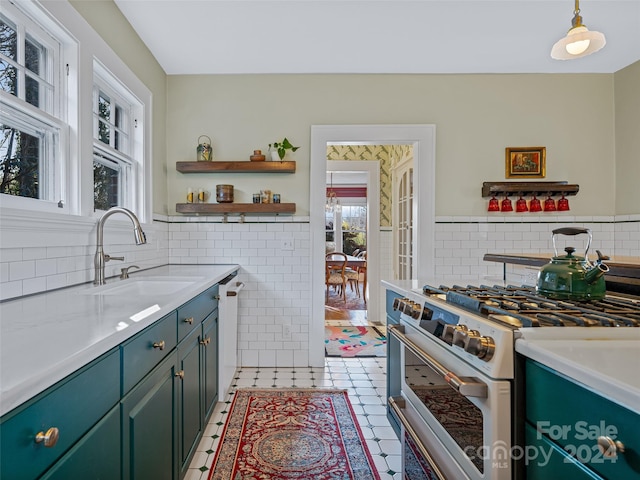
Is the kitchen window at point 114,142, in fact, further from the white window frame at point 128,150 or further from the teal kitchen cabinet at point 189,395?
the teal kitchen cabinet at point 189,395

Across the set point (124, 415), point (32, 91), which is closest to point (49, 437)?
point (124, 415)

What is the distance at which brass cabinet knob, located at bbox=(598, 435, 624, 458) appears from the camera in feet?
1.90

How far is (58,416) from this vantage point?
68 cm

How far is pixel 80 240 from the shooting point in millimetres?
1796

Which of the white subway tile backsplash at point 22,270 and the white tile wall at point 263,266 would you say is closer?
the white subway tile backsplash at point 22,270

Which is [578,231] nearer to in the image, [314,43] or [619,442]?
[619,442]

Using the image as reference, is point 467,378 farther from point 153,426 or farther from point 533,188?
point 533,188

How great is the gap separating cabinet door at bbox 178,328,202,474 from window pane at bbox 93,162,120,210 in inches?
44.9

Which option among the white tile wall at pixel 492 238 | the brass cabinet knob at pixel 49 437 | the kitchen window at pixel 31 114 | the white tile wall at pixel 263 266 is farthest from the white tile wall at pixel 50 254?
the white tile wall at pixel 492 238

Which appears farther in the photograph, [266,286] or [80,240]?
[266,286]

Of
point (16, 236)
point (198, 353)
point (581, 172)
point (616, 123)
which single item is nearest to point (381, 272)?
point (581, 172)

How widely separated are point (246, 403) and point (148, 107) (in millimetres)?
2314

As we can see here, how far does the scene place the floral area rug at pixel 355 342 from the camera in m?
3.31

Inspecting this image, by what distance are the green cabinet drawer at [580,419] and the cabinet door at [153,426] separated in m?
1.05
